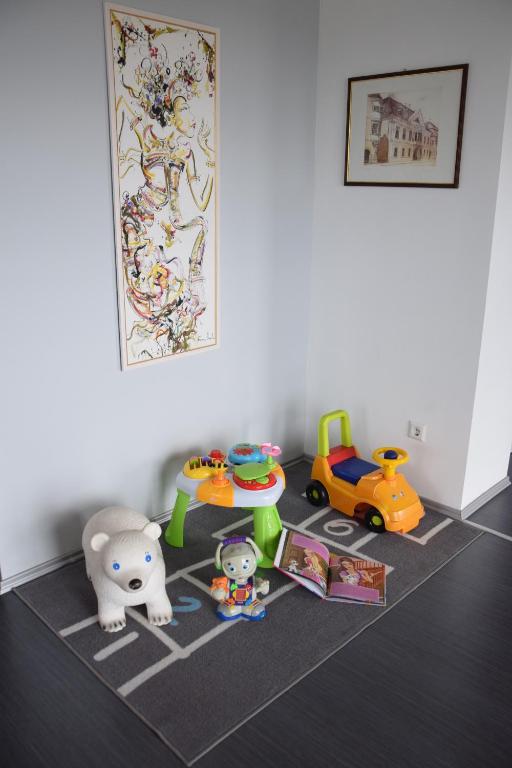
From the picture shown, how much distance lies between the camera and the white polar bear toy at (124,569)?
2.38 meters

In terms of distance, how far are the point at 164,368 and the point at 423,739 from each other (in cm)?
177

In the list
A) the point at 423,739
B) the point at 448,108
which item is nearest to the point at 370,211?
the point at 448,108

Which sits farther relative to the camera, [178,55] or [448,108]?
[448,108]

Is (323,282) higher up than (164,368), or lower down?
higher up

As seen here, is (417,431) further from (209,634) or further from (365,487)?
(209,634)

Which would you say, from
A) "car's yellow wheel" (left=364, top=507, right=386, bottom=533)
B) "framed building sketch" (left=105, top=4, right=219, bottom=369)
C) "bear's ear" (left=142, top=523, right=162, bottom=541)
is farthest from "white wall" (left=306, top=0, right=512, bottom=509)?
"bear's ear" (left=142, top=523, right=162, bottom=541)

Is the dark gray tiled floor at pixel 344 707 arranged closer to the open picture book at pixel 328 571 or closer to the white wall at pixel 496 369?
the open picture book at pixel 328 571

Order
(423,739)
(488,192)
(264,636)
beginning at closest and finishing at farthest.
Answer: (423,739), (264,636), (488,192)

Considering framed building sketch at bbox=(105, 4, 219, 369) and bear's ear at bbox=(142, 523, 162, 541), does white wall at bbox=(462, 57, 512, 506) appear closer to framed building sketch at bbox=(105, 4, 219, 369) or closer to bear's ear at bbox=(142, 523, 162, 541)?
framed building sketch at bbox=(105, 4, 219, 369)

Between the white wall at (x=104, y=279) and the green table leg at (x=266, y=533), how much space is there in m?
0.57

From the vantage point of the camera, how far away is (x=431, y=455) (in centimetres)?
335

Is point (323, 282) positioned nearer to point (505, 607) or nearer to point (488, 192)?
point (488, 192)

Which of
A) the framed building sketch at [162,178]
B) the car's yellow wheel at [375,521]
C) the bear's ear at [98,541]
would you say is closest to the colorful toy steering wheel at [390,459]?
the car's yellow wheel at [375,521]

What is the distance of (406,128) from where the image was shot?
313 centimetres
